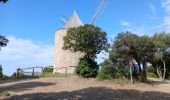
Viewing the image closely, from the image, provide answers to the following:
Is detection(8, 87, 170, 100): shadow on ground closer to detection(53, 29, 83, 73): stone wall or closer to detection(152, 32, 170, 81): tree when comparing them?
detection(152, 32, 170, 81): tree

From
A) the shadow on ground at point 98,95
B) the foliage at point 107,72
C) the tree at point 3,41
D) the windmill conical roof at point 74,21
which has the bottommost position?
the shadow on ground at point 98,95

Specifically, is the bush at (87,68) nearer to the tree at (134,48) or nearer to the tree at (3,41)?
the tree at (134,48)

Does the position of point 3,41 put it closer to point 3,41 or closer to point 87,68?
point 3,41

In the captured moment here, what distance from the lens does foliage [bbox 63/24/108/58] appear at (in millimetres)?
28531

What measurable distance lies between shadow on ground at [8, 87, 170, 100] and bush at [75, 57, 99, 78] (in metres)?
7.87

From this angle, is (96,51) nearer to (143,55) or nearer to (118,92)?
(143,55)

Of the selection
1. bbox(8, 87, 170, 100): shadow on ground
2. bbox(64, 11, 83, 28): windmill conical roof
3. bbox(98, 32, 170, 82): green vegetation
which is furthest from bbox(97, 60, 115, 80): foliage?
bbox(64, 11, 83, 28): windmill conical roof

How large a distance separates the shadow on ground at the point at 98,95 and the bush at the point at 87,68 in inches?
310

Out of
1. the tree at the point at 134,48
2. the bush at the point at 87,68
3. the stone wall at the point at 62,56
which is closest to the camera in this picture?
the tree at the point at 134,48

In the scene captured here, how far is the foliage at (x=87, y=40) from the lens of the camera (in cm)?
2853

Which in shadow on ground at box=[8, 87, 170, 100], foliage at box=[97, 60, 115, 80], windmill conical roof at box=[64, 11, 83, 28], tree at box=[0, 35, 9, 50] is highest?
windmill conical roof at box=[64, 11, 83, 28]

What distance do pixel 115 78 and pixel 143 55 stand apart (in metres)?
2.70

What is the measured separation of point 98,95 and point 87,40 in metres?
11.2

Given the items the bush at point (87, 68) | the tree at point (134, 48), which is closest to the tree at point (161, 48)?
the bush at point (87, 68)
